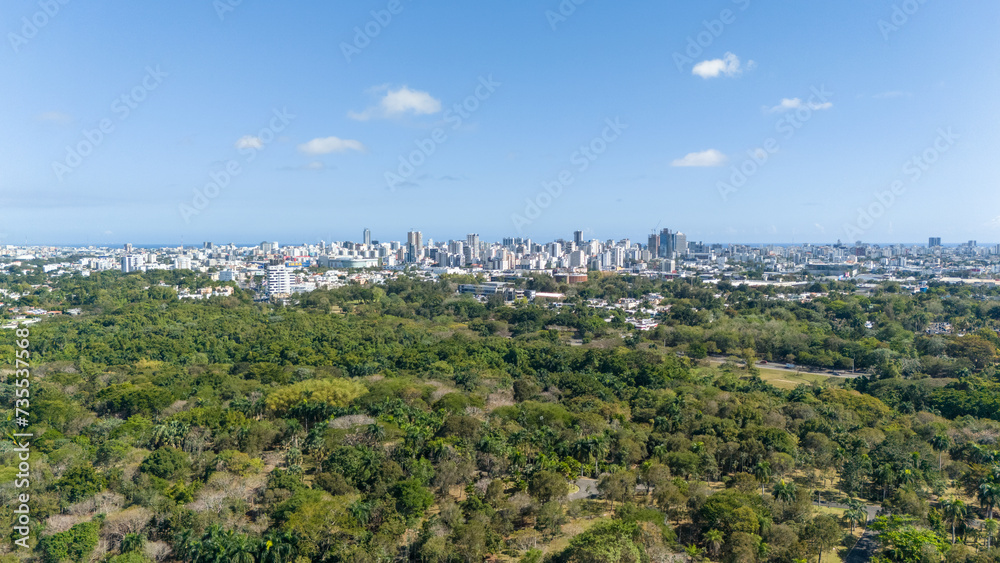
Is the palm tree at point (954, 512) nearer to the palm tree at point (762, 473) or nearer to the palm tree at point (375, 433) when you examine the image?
the palm tree at point (762, 473)

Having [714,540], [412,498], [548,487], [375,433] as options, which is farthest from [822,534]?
[375,433]

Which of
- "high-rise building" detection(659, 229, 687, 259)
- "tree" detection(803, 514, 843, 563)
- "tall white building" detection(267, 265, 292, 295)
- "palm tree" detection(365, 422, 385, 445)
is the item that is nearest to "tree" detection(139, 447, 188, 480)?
"palm tree" detection(365, 422, 385, 445)

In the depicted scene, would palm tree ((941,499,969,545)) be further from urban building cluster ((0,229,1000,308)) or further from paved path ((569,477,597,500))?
urban building cluster ((0,229,1000,308))

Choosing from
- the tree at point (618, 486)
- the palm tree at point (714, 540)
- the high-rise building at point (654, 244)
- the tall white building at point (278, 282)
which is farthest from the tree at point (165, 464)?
the high-rise building at point (654, 244)

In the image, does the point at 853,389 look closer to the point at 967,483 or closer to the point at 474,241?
the point at 967,483

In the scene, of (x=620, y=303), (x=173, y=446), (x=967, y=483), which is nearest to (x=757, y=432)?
(x=967, y=483)

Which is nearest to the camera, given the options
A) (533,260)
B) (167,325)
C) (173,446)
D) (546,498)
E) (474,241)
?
(546,498)

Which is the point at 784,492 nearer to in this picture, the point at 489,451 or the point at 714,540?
the point at 714,540
